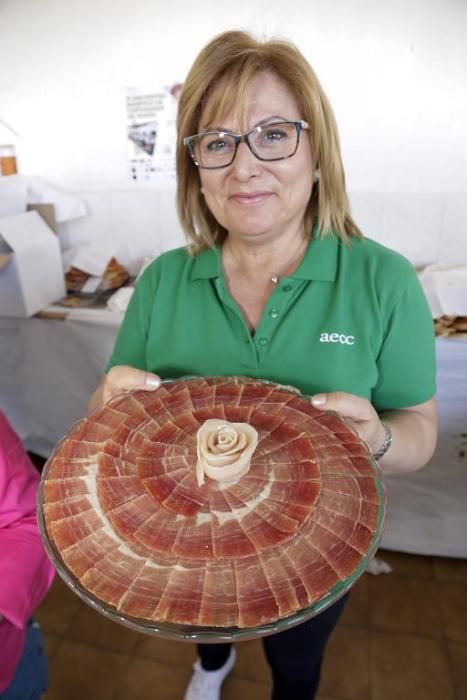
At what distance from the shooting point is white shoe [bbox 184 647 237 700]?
1.38 metres


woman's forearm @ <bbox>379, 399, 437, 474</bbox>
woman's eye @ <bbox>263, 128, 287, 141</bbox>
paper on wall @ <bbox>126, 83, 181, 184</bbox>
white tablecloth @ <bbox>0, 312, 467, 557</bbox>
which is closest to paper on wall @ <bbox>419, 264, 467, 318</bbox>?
white tablecloth @ <bbox>0, 312, 467, 557</bbox>

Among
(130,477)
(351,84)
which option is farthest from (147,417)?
(351,84)

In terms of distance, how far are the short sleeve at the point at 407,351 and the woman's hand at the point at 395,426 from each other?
30mm

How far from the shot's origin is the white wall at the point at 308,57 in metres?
1.85

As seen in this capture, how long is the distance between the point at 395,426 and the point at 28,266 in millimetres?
1577

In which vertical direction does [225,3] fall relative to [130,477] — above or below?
above

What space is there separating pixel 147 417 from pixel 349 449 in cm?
33

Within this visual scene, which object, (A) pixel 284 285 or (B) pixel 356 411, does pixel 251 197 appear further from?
(B) pixel 356 411

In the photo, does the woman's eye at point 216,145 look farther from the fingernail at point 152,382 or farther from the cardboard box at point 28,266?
the cardboard box at point 28,266

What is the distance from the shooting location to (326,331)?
0.91 meters

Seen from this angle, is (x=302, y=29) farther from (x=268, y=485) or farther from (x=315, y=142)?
(x=268, y=485)

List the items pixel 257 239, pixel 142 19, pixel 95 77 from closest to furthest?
pixel 257 239 < pixel 142 19 < pixel 95 77

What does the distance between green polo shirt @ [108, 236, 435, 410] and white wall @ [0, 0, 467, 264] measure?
120 cm

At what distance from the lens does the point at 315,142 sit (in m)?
0.89
